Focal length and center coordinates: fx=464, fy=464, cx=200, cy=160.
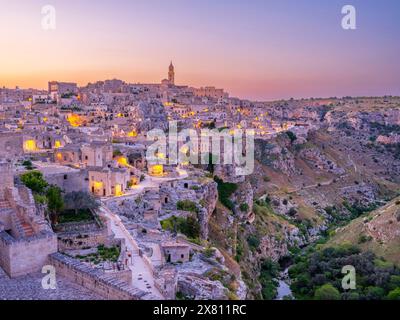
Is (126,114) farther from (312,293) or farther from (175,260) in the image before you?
(175,260)

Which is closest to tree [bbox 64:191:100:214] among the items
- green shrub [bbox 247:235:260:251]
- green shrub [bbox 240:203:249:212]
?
green shrub [bbox 247:235:260:251]

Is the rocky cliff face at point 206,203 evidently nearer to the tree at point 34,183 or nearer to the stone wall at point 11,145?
the tree at point 34,183

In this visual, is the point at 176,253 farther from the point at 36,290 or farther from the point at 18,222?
the point at 36,290

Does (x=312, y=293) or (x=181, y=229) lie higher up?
(x=181, y=229)

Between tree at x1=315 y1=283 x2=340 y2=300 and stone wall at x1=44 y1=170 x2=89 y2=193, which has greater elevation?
stone wall at x1=44 y1=170 x2=89 y2=193

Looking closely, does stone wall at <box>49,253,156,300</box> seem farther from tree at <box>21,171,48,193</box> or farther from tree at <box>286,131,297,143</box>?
tree at <box>286,131,297,143</box>
